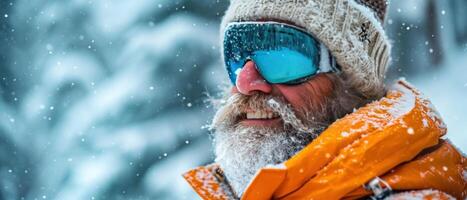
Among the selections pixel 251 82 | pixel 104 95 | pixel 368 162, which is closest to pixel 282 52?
pixel 251 82

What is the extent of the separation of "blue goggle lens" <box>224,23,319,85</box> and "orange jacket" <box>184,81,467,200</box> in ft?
0.86

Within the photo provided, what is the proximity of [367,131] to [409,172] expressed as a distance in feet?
0.46

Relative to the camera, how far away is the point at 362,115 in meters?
1.45

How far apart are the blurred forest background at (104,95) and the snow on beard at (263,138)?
15.5ft

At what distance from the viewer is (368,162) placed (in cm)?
134

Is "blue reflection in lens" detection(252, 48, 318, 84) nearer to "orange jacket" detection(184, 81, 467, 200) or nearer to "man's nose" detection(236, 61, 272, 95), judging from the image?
"man's nose" detection(236, 61, 272, 95)

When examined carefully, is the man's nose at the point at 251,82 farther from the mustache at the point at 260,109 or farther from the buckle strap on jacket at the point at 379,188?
the buckle strap on jacket at the point at 379,188

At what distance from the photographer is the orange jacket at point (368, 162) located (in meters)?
1.34

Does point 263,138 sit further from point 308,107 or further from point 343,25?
point 343,25

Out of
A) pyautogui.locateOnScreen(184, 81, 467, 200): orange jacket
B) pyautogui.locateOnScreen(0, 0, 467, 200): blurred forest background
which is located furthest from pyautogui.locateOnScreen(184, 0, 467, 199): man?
pyautogui.locateOnScreen(0, 0, 467, 200): blurred forest background

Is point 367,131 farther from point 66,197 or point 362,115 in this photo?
point 66,197

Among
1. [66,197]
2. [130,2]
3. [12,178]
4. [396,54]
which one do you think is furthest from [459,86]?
[12,178]

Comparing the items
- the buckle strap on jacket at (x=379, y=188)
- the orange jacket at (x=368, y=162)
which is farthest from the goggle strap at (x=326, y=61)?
the buckle strap on jacket at (x=379, y=188)

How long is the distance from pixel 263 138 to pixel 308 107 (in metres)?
0.16
